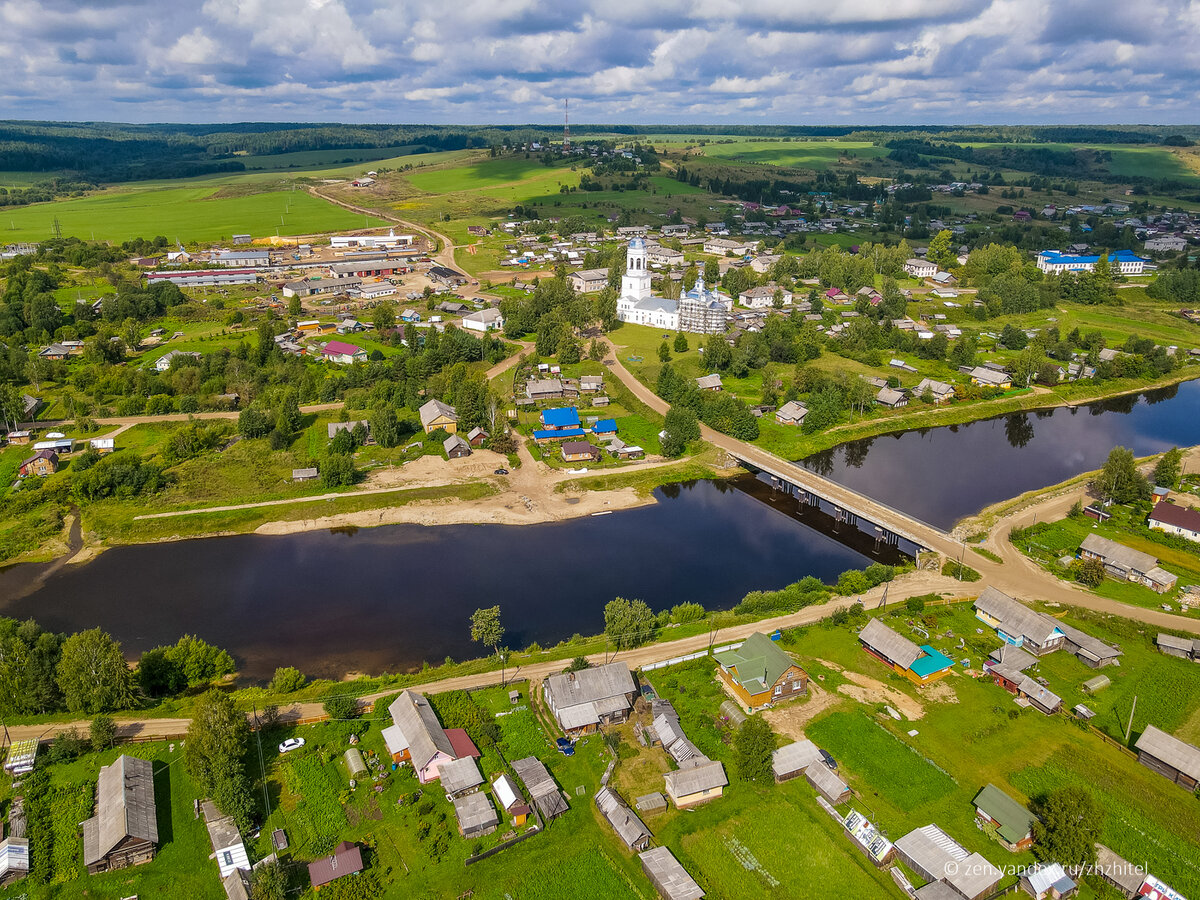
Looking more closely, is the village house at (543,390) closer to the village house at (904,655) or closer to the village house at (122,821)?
the village house at (904,655)

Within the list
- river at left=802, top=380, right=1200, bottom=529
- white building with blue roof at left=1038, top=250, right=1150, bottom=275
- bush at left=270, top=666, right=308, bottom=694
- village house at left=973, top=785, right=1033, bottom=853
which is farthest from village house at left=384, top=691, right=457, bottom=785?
white building with blue roof at left=1038, top=250, right=1150, bottom=275

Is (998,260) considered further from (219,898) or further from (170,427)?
(219,898)

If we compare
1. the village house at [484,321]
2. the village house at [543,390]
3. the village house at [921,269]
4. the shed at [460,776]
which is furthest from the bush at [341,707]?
the village house at [921,269]

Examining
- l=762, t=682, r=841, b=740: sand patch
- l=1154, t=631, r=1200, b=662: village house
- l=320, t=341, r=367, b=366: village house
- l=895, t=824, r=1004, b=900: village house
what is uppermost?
l=320, t=341, r=367, b=366: village house

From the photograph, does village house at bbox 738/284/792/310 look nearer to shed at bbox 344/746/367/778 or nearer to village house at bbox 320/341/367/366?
village house at bbox 320/341/367/366

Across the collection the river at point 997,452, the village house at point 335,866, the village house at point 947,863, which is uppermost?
the village house at point 335,866

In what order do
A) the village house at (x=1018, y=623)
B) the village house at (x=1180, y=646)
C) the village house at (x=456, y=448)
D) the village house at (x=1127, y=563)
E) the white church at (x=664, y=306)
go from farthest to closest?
the white church at (x=664, y=306)
the village house at (x=456, y=448)
the village house at (x=1127, y=563)
the village house at (x=1018, y=623)
the village house at (x=1180, y=646)

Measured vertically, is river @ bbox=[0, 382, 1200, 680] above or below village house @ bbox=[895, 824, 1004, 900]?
below

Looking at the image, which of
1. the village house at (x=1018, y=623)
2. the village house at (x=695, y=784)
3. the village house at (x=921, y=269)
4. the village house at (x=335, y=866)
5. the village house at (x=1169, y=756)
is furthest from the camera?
the village house at (x=921, y=269)
